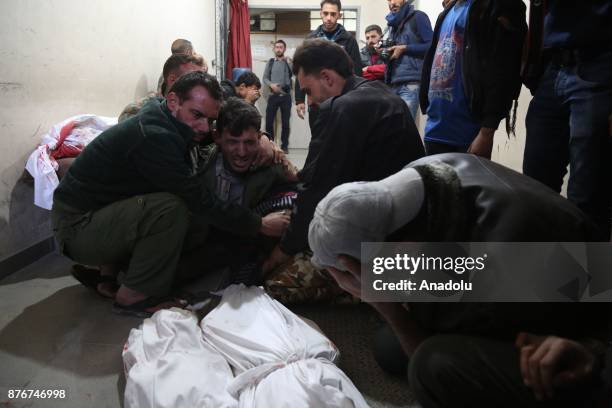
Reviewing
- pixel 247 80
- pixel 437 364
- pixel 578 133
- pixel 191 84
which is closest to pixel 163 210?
pixel 191 84

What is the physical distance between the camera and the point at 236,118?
5.90ft

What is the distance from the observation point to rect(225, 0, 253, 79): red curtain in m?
5.89

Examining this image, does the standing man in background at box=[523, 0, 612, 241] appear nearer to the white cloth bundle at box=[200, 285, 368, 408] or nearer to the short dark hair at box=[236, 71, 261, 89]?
the white cloth bundle at box=[200, 285, 368, 408]

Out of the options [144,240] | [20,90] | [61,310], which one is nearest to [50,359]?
[61,310]

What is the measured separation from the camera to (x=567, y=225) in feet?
2.52

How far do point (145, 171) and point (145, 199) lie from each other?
11 centimetres

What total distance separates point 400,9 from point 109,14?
1987 mm

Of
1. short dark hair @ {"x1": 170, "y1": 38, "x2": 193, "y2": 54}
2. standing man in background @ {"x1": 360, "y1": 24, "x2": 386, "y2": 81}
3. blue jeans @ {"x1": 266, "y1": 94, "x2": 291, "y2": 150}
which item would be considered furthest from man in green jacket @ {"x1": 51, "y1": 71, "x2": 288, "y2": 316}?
blue jeans @ {"x1": 266, "y1": 94, "x2": 291, "y2": 150}

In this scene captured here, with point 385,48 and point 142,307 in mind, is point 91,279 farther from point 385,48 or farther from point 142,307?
point 385,48

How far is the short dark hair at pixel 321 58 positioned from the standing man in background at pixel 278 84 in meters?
4.46

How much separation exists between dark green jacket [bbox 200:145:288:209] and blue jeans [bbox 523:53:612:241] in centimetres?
102

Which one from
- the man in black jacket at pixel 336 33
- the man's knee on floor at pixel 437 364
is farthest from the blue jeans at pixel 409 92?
the man's knee on floor at pixel 437 364

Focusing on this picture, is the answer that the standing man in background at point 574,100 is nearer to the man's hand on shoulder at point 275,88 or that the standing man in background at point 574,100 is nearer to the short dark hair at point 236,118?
the short dark hair at point 236,118

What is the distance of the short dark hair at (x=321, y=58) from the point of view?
1.63 metres
